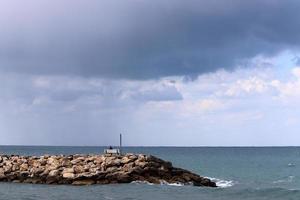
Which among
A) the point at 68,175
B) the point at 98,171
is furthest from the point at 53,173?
the point at 98,171

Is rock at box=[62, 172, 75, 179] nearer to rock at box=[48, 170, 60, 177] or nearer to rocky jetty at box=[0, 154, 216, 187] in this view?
rocky jetty at box=[0, 154, 216, 187]

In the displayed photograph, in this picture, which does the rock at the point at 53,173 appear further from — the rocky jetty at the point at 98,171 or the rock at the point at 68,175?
the rock at the point at 68,175

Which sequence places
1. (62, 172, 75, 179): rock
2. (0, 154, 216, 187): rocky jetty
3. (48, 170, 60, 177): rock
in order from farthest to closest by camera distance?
1. (48, 170, 60, 177): rock
2. (62, 172, 75, 179): rock
3. (0, 154, 216, 187): rocky jetty

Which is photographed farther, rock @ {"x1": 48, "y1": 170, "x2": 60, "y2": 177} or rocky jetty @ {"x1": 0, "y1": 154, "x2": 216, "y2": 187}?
rock @ {"x1": 48, "y1": 170, "x2": 60, "y2": 177}

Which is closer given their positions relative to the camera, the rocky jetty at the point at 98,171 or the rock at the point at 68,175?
the rocky jetty at the point at 98,171

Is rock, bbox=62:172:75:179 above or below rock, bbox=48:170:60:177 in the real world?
below

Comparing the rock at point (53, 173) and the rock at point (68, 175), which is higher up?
the rock at point (53, 173)

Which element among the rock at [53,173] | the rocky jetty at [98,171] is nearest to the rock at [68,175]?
the rocky jetty at [98,171]

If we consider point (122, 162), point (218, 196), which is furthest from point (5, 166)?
point (218, 196)

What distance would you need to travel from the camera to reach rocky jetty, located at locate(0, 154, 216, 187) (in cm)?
5247

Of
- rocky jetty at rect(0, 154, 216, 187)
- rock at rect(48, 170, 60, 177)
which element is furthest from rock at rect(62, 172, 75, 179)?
rock at rect(48, 170, 60, 177)

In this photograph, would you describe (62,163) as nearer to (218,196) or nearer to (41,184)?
(41,184)

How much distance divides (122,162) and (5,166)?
41.5 ft

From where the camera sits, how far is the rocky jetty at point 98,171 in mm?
52469
